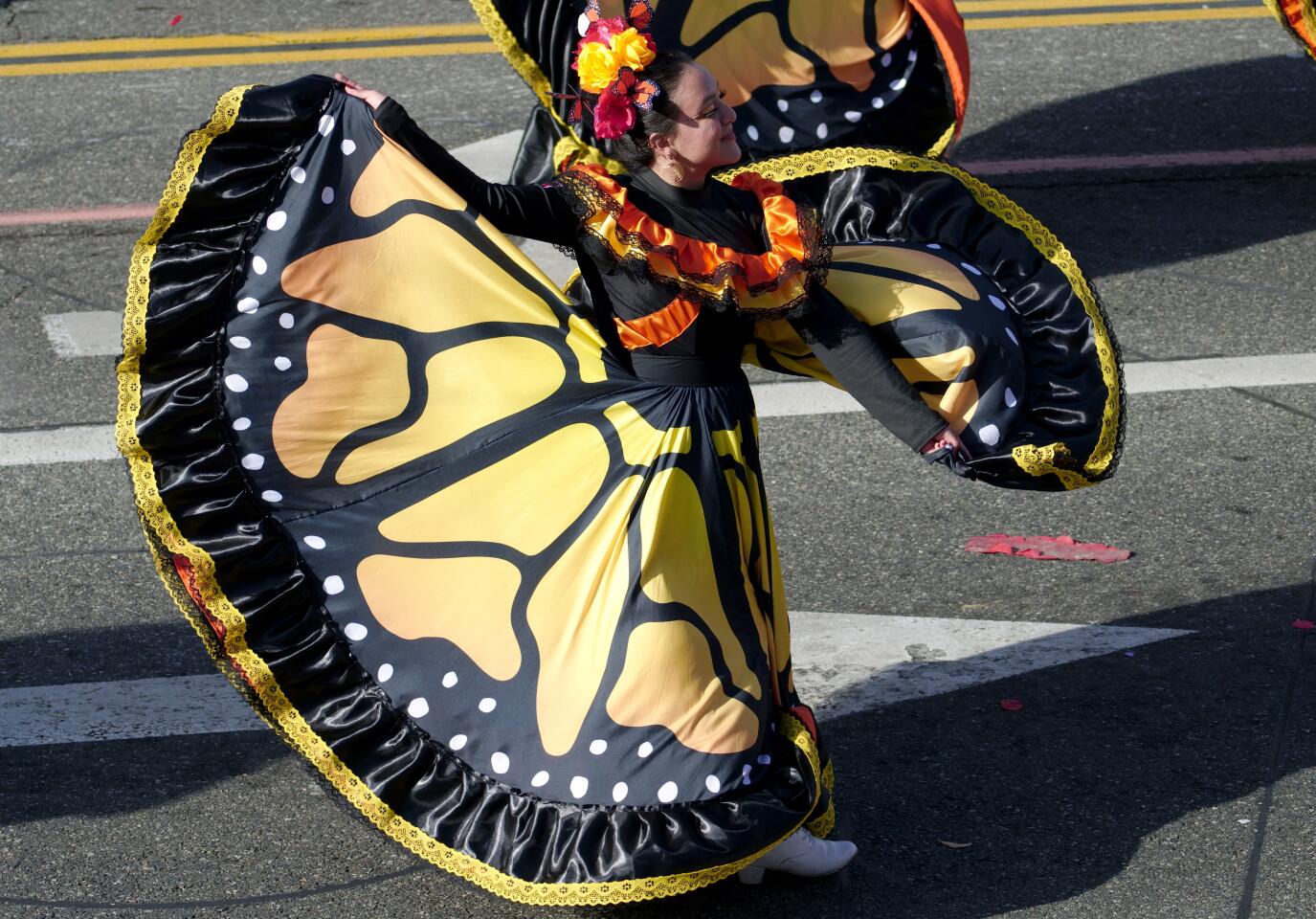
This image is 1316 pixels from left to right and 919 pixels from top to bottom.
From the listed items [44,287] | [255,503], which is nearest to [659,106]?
[255,503]

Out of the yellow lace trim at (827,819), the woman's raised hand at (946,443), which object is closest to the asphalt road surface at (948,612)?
the yellow lace trim at (827,819)

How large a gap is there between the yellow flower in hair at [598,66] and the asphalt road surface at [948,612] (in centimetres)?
164

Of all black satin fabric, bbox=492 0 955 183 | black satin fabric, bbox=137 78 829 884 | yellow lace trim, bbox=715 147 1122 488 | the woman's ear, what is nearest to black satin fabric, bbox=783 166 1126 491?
yellow lace trim, bbox=715 147 1122 488

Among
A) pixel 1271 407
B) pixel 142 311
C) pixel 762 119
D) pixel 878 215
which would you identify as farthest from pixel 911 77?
pixel 142 311

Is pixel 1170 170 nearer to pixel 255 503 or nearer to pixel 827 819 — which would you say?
pixel 827 819

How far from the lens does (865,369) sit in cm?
359

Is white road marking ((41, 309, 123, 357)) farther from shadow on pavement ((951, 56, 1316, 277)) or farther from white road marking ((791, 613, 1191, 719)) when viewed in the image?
shadow on pavement ((951, 56, 1316, 277))

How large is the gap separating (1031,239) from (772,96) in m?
2.64

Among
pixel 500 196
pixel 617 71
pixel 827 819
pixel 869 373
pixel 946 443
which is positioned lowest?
pixel 827 819

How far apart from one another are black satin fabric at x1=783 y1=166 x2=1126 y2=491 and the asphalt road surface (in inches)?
38.9

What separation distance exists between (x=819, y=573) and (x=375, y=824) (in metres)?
2.08

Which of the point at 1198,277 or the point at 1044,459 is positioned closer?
the point at 1044,459

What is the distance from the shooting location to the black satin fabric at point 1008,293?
12.1ft

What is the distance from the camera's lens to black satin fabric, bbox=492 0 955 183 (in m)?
6.25
